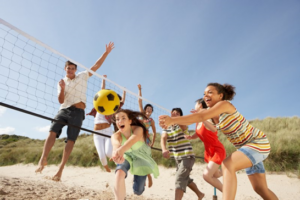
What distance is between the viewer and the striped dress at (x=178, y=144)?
3.74 m

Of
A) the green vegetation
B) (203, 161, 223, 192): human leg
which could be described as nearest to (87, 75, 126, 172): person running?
(203, 161, 223, 192): human leg

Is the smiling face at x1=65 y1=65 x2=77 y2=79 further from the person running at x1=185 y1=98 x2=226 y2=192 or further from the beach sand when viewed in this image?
the person running at x1=185 y1=98 x2=226 y2=192

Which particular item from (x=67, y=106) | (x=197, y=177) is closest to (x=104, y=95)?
(x=67, y=106)

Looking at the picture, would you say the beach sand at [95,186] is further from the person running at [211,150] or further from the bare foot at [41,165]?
the person running at [211,150]

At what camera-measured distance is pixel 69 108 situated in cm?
379

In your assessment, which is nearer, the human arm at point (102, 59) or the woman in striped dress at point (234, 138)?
the woman in striped dress at point (234, 138)

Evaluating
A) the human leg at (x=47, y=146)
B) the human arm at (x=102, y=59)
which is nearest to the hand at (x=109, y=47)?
the human arm at (x=102, y=59)

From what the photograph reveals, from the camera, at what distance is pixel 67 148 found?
3.75 metres

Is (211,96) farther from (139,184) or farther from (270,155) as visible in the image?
(270,155)

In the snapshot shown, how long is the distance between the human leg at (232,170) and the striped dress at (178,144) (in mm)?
1591

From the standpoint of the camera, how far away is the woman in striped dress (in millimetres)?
2039

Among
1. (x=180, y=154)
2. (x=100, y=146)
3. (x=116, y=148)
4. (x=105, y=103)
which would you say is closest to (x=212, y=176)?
(x=180, y=154)

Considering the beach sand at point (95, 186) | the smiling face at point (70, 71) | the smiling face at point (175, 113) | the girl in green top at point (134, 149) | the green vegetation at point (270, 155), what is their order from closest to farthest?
the girl in green top at point (134, 149) → the smiling face at point (70, 71) → the beach sand at point (95, 186) → the smiling face at point (175, 113) → the green vegetation at point (270, 155)

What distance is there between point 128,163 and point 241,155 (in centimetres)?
142
